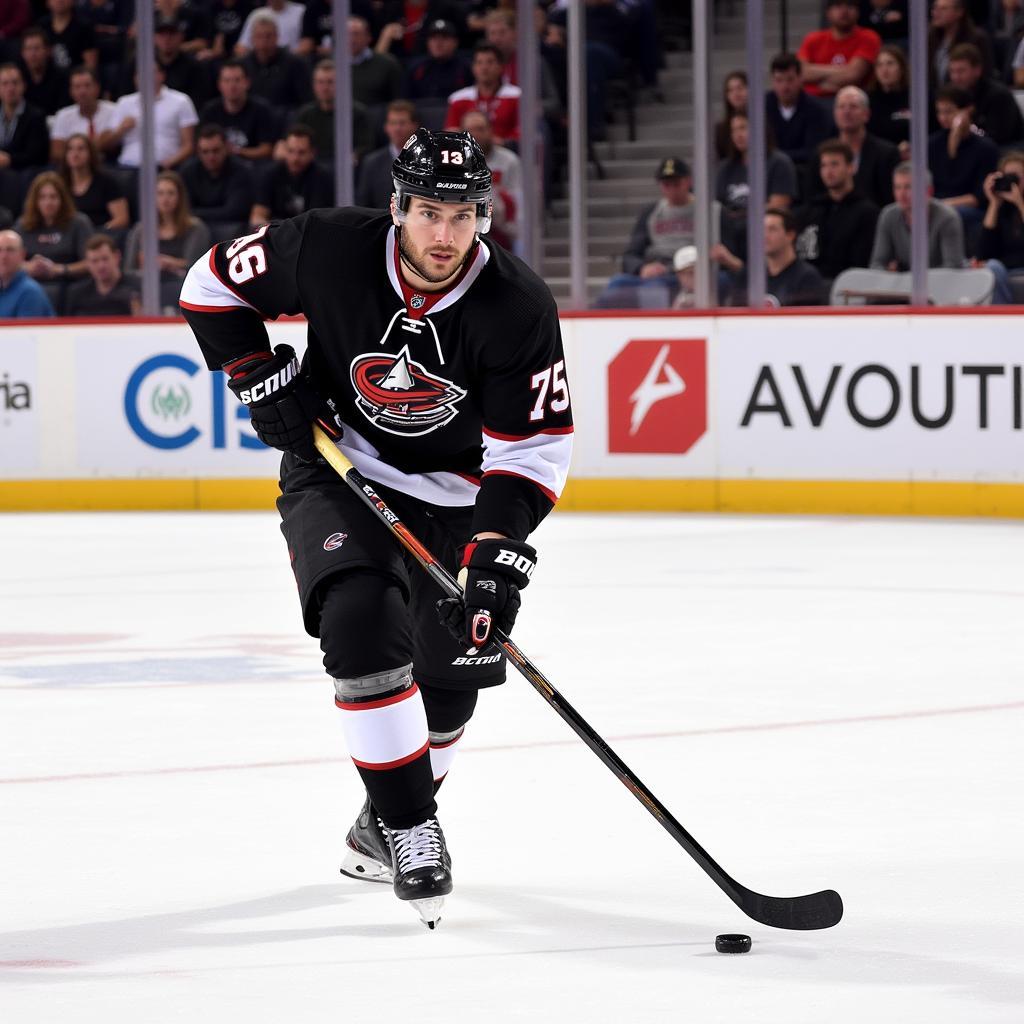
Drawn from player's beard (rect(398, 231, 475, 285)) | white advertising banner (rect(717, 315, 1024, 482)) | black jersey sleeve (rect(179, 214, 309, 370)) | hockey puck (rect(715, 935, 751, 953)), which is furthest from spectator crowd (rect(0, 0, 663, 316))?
hockey puck (rect(715, 935, 751, 953))

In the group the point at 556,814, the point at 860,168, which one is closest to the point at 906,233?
the point at 860,168

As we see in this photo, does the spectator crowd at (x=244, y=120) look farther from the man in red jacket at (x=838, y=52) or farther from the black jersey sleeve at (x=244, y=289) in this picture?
the black jersey sleeve at (x=244, y=289)

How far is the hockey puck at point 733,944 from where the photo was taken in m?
2.88

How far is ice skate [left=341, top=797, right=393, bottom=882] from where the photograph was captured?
327 cm

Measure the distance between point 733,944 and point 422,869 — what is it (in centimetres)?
45

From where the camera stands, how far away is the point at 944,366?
872 centimetres

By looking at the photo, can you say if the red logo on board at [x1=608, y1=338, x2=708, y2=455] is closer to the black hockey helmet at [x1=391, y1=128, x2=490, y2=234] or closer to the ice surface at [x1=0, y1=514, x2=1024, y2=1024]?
the ice surface at [x1=0, y1=514, x2=1024, y2=1024]

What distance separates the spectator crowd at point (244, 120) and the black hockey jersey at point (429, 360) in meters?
6.08

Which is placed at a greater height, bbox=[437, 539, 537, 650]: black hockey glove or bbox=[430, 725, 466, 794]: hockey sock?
bbox=[437, 539, 537, 650]: black hockey glove

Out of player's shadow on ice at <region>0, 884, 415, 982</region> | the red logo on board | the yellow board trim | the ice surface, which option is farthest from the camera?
the red logo on board

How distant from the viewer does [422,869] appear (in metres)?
3.04

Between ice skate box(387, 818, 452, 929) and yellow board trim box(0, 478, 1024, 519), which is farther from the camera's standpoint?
yellow board trim box(0, 478, 1024, 519)

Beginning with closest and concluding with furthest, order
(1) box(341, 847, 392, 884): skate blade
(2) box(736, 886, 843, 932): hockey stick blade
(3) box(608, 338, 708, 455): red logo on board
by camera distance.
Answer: (2) box(736, 886, 843, 932): hockey stick blade, (1) box(341, 847, 392, 884): skate blade, (3) box(608, 338, 708, 455): red logo on board

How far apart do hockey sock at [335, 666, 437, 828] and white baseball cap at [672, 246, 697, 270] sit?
246 inches
